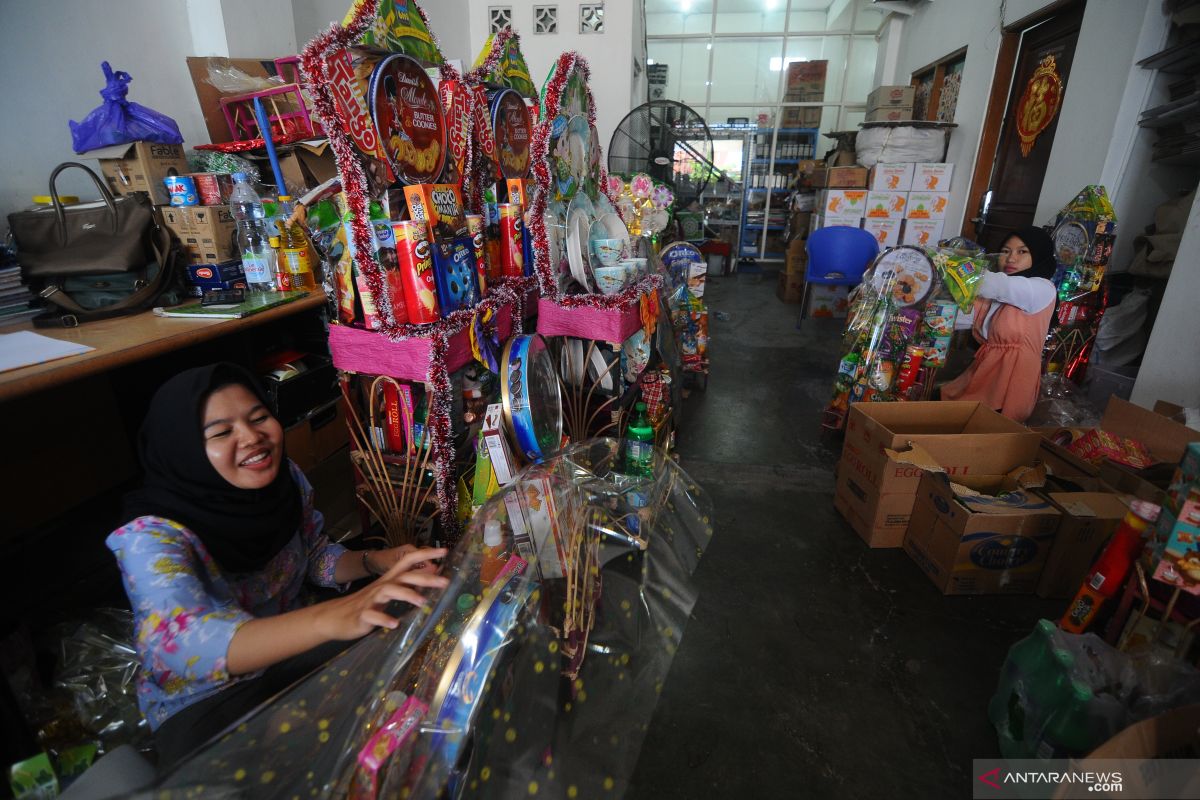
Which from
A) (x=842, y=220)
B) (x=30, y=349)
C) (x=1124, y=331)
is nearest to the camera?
(x=30, y=349)

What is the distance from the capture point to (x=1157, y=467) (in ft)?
6.44

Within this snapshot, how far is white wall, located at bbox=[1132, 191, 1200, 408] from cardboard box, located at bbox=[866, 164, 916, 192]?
344 centimetres

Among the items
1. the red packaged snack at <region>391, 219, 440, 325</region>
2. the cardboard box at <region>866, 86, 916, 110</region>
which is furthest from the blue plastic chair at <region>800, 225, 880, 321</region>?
the red packaged snack at <region>391, 219, 440, 325</region>

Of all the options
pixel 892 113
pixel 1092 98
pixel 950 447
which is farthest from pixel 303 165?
pixel 892 113

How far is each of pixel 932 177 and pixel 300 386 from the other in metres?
6.29

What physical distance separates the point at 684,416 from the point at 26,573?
2.94m

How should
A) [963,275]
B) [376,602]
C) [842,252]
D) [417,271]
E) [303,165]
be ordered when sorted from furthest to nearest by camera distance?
1. [842,252]
2. [963,275]
3. [303,165]
4. [417,271]
5. [376,602]

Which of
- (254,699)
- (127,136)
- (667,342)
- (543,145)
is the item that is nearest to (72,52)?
Result: (127,136)

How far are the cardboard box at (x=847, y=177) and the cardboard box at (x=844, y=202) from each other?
0.22ft

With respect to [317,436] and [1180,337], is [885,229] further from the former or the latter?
[317,436]

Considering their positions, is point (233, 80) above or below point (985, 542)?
above

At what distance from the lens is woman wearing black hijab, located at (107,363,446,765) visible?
2.95 ft

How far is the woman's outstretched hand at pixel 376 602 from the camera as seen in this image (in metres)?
0.83

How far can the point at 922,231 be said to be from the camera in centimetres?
579
